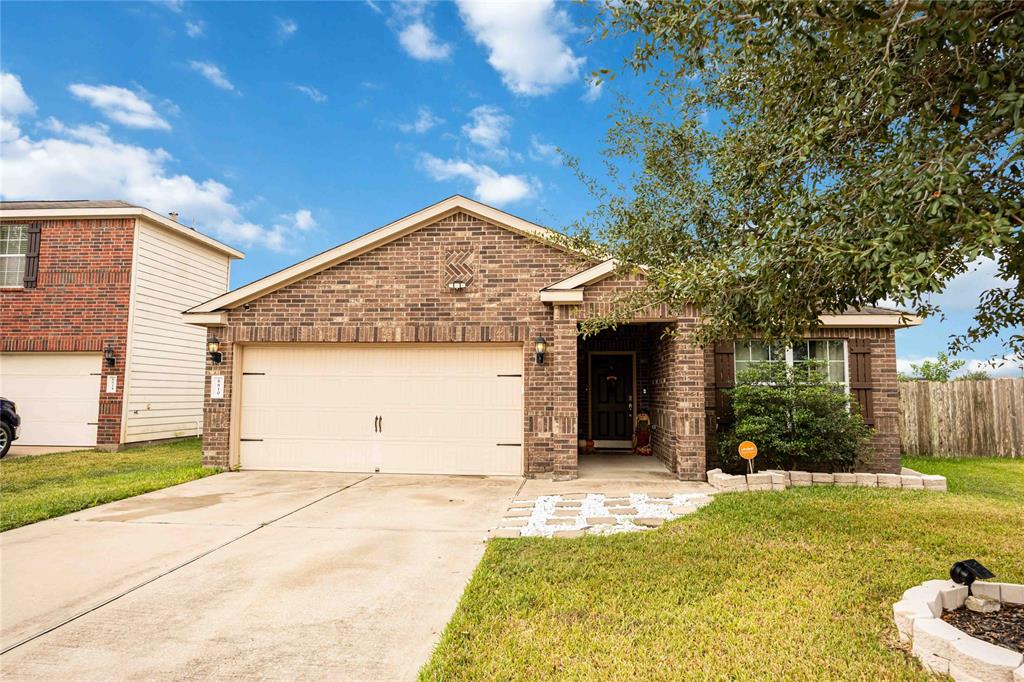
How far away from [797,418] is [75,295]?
15299mm

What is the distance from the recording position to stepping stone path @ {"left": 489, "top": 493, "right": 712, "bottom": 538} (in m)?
5.63

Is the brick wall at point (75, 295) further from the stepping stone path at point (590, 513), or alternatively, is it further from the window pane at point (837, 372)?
the window pane at point (837, 372)

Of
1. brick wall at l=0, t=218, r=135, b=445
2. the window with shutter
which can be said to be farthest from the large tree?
the window with shutter

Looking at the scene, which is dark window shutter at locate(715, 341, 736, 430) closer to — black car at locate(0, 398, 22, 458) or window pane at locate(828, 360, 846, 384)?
window pane at locate(828, 360, 846, 384)

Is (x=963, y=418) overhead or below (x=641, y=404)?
below

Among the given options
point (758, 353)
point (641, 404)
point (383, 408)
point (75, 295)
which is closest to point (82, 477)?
point (383, 408)

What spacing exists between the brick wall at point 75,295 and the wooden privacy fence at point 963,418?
59.0 ft

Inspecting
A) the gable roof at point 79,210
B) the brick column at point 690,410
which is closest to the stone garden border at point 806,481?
the brick column at point 690,410

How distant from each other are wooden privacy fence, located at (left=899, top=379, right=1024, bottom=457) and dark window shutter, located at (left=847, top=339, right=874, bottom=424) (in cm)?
352

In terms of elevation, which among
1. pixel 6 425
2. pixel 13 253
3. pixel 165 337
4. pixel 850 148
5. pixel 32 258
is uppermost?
pixel 13 253

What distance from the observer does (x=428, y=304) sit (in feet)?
31.0

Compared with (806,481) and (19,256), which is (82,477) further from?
(806,481)

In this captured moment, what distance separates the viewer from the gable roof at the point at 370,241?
30.8 ft

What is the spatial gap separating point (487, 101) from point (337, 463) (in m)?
11.9
